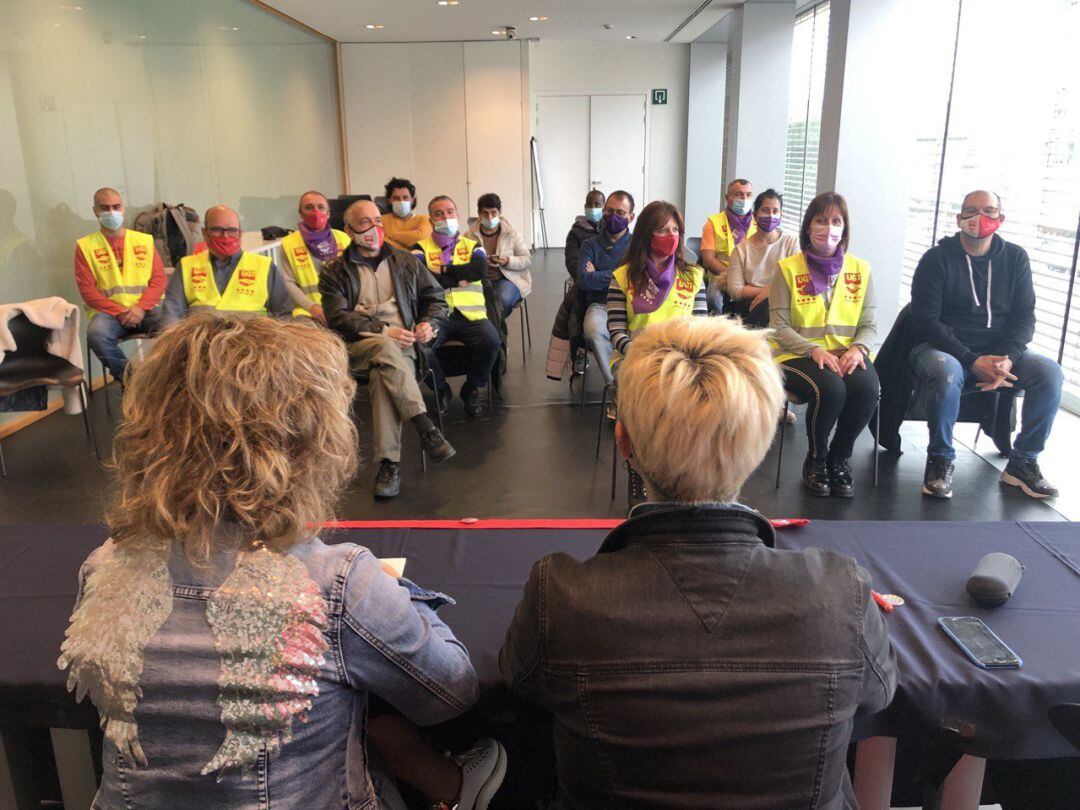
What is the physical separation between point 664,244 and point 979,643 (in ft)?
9.16

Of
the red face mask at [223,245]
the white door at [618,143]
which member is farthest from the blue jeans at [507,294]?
the white door at [618,143]

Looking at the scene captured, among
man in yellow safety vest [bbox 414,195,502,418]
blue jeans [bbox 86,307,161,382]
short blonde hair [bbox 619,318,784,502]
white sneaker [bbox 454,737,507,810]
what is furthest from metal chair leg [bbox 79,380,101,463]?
short blonde hair [bbox 619,318,784,502]

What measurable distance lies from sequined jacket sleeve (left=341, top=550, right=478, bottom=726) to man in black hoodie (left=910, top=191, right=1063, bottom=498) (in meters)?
3.02

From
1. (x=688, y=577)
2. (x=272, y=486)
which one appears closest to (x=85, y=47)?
(x=272, y=486)

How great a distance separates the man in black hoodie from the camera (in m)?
3.60

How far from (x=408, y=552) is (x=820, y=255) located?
2.82 meters

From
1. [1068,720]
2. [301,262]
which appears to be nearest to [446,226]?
[301,262]

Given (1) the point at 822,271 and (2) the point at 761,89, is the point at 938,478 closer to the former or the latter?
(1) the point at 822,271

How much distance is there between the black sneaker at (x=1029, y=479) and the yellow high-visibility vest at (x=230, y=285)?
375 cm

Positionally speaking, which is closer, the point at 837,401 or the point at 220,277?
the point at 837,401

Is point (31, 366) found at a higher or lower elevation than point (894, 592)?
lower

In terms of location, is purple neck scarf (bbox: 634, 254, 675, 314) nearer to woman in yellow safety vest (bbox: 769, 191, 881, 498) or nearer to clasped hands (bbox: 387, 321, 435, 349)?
woman in yellow safety vest (bbox: 769, 191, 881, 498)

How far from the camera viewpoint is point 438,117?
39.2 ft

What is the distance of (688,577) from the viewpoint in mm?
1038
